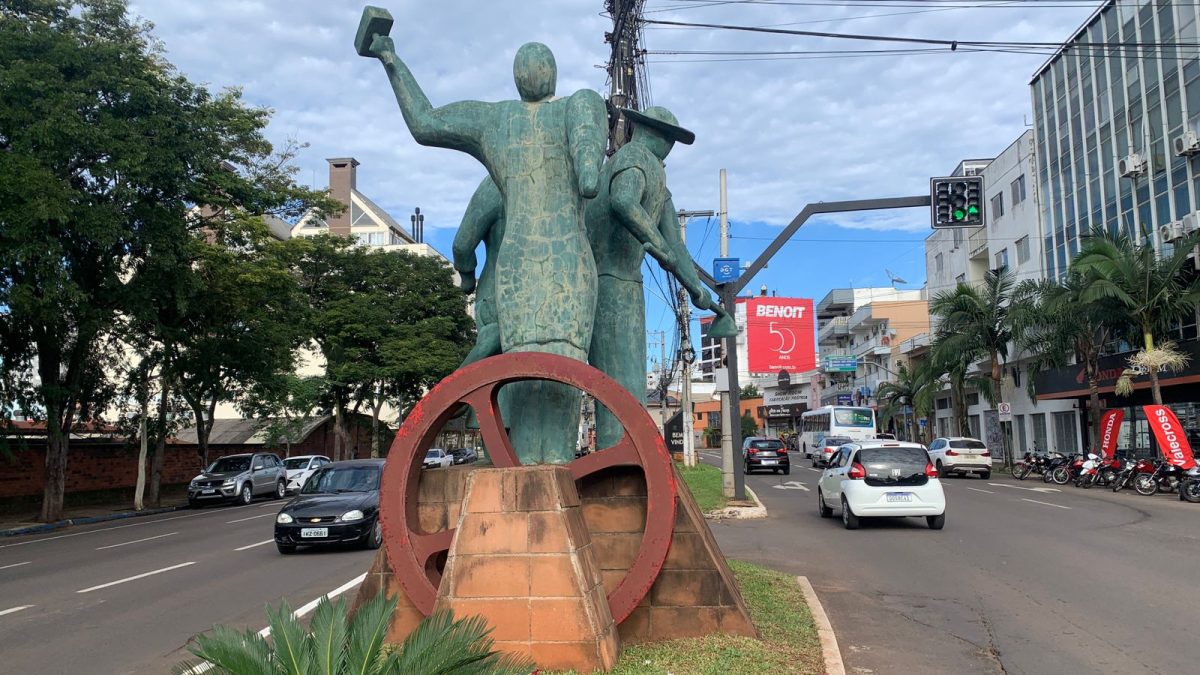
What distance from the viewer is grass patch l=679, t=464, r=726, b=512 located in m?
17.5

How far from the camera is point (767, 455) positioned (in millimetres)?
33250

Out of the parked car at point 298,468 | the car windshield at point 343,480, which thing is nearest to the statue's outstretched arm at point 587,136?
the car windshield at point 343,480

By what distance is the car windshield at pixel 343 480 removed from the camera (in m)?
14.1

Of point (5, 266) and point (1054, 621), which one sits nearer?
point (1054, 621)

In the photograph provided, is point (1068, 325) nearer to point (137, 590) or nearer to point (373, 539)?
point (373, 539)

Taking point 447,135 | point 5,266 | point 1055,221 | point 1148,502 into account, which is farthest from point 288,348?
point 1055,221

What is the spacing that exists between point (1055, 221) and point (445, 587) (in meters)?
33.9

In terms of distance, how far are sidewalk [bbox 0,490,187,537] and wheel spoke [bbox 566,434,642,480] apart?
17.4 m

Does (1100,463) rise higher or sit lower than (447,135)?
lower

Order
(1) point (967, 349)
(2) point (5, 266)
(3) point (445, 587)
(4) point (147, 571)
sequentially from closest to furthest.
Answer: (3) point (445, 587), (4) point (147, 571), (2) point (5, 266), (1) point (967, 349)

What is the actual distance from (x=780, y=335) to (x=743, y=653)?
88.0ft

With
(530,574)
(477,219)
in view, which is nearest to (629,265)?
(477,219)

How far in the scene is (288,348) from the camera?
949 inches

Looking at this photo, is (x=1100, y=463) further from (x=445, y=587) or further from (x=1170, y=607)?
(x=445, y=587)
